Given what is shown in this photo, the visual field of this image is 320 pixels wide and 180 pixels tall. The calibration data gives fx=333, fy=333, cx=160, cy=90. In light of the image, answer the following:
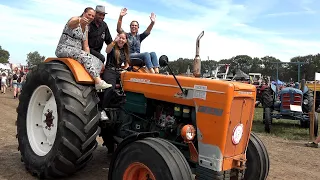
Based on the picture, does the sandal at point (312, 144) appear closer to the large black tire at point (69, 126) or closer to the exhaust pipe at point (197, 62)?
the exhaust pipe at point (197, 62)

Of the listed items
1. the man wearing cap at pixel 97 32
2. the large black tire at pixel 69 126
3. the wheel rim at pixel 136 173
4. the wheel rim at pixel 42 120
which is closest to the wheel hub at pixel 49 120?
the wheel rim at pixel 42 120

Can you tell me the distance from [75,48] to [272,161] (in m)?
4.30

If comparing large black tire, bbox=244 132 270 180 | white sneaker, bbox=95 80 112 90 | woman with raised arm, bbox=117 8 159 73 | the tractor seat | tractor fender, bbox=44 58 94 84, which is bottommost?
large black tire, bbox=244 132 270 180

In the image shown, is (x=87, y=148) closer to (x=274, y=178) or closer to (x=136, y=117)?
(x=136, y=117)

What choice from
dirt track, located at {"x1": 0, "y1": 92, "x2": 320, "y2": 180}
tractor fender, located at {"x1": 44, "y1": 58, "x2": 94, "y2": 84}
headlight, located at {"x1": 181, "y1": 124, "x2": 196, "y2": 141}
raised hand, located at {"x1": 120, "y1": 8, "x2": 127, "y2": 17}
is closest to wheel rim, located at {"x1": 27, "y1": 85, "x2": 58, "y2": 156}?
dirt track, located at {"x1": 0, "y1": 92, "x2": 320, "y2": 180}

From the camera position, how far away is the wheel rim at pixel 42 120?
459 cm

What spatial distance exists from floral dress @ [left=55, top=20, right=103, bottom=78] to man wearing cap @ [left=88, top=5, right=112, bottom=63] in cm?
39

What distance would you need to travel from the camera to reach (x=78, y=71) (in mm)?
4258

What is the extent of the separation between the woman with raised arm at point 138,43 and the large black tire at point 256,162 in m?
1.82

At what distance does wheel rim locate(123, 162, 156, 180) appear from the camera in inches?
133

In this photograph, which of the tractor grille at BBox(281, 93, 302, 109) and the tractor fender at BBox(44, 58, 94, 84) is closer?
the tractor fender at BBox(44, 58, 94, 84)

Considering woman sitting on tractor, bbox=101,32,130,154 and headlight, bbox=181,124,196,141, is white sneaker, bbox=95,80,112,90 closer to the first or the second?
woman sitting on tractor, bbox=101,32,130,154

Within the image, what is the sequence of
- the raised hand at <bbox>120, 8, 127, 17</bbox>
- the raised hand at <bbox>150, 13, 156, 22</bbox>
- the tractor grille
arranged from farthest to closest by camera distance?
1. the tractor grille
2. the raised hand at <bbox>150, 13, 156, 22</bbox>
3. the raised hand at <bbox>120, 8, 127, 17</bbox>

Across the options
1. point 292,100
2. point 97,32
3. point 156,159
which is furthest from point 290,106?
point 156,159
